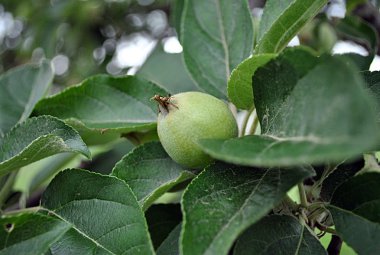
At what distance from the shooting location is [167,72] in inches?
55.9

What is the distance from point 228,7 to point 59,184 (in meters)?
0.46

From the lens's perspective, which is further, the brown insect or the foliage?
the brown insect

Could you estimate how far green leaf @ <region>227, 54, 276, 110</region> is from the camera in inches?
26.8

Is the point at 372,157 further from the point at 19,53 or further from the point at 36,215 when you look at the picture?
the point at 19,53

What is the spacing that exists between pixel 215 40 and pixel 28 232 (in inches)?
20.1

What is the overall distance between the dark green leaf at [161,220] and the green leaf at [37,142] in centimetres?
23

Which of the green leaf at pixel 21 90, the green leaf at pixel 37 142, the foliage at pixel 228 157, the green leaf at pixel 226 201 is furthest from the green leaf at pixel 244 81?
the green leaf at pixel 21 90

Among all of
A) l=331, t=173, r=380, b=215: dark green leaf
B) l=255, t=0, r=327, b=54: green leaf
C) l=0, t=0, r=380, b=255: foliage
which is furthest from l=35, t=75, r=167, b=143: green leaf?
l=331, t=173, r=380, b=215: dark green leaf

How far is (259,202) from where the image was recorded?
1.94 ft

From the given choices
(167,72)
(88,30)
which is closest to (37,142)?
(167,72)

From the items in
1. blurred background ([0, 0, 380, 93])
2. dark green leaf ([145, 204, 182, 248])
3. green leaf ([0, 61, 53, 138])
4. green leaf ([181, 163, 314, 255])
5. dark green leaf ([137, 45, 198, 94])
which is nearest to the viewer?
green leaf ([181, 163, 314, 255])

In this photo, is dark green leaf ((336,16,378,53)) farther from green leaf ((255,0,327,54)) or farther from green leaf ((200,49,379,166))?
green leaf ((200,49,379,166))

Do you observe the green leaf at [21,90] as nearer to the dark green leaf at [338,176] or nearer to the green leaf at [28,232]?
the green leaf at [28,232]

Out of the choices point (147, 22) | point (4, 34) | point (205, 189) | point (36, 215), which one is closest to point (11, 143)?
point (36, 215)
